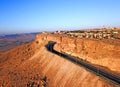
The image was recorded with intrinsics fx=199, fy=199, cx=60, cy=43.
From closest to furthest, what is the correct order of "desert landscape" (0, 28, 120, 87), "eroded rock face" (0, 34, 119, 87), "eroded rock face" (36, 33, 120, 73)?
1. "eroded rock face" (0, 34, 119, 87)
2. "desert landscape" (0, 28, 120, 87)
3. "eroded rock face" (36, 33, 120, 73)

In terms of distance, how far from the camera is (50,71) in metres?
57.7

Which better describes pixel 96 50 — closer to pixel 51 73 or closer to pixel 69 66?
pixel 69 66

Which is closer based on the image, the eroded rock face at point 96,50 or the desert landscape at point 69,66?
the desert landscape at point 69,66

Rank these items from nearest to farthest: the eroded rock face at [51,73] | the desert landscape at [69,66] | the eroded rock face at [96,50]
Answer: the eroded rock face at [51,73]
the desert landscape at [69,66]
the eroded rock face at [96,50]

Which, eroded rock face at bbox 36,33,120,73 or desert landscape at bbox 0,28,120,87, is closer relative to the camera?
desert landscape at bbox 0,28,120,87

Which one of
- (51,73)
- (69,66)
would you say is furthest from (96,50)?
(51,73)

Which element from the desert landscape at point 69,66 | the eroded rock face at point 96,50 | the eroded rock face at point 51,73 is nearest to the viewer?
the eroded rock face at point 51,73

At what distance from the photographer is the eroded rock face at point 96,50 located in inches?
1682

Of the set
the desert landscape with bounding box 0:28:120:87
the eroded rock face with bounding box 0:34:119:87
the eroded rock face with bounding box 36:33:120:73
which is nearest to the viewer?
the eroded rock face with bounding box 0:34:119:87

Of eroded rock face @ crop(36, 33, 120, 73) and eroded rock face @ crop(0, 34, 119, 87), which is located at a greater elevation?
eroded rock face @ crop(36, 33, 120, 73)

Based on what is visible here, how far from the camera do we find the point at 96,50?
49.1 metres

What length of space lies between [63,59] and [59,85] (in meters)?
10.3

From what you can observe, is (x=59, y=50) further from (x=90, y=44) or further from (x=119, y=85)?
(x=119, y=85)

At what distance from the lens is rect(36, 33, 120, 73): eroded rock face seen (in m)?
42.7
